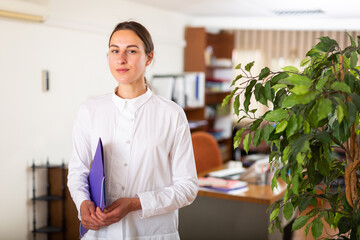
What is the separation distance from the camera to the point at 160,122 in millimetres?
1713

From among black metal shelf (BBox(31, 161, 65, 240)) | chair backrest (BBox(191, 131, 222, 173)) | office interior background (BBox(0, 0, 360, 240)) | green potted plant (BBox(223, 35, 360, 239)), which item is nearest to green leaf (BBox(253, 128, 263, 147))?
green potted plant (BBox(223, 35, 360, 239))

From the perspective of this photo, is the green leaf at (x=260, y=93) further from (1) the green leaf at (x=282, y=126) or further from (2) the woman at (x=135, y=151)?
(2) the woman at (x=135, y=151)

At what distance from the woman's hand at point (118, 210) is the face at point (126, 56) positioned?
0.41 m

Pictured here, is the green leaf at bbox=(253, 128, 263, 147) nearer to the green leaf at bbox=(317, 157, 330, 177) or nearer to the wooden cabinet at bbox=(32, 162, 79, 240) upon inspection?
the green leaf at bbox=(317, 157, 330, 177)

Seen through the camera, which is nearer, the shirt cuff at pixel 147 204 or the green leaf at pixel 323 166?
the green leaf at pixel 323 166

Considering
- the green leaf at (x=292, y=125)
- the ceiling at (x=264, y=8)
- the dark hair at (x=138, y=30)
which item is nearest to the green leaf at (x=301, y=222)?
the green leaf at (x=292, y=125)

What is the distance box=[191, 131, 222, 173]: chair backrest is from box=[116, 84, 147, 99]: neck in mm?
2474

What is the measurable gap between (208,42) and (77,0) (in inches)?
126

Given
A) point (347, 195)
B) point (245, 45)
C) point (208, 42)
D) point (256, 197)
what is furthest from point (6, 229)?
point (245, 45)

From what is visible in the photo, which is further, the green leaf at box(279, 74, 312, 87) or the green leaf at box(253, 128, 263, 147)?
the green leaf at box(253, 128, 263, 147)

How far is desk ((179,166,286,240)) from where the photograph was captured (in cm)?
325

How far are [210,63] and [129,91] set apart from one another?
5.36 meters

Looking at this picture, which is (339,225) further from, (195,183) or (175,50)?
(175,50)

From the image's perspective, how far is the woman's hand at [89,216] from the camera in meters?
1.60
